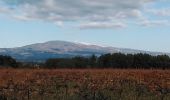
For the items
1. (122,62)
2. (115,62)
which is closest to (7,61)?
(115,62)

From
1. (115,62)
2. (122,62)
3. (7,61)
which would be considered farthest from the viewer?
(7,61)

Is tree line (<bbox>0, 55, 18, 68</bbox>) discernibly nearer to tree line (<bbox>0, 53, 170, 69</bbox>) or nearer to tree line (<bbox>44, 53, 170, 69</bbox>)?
tree line (<bbox>0, 53, 170, 69</bbox>)

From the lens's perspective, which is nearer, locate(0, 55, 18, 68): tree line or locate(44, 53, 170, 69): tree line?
locate(44, 53, 170, 69): tree line

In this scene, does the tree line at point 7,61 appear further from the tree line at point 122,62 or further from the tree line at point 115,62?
the tree line at point 122,62

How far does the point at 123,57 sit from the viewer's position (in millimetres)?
50594

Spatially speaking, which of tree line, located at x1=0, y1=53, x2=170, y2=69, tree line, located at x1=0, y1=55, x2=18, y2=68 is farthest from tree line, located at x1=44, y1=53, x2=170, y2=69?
tree line, located at x1=0, y1=55, x2=18, y2=68

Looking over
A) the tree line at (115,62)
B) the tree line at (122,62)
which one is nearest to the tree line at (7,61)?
the tree line at (115,62)

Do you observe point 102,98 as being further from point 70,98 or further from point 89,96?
point 70,98

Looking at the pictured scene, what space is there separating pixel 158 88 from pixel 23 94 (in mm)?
5266

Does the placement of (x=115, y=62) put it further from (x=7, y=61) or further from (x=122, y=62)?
(x=7, y=61)

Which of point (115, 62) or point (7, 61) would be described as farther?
point (7, 61)

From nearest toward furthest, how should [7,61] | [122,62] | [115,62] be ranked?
[122,62] → [115,62] → [7,61]

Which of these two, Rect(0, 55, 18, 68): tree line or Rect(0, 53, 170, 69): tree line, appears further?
Rect(0, 55, 18, 68): tree line

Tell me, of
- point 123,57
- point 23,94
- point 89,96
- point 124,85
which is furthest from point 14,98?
point 123,57
